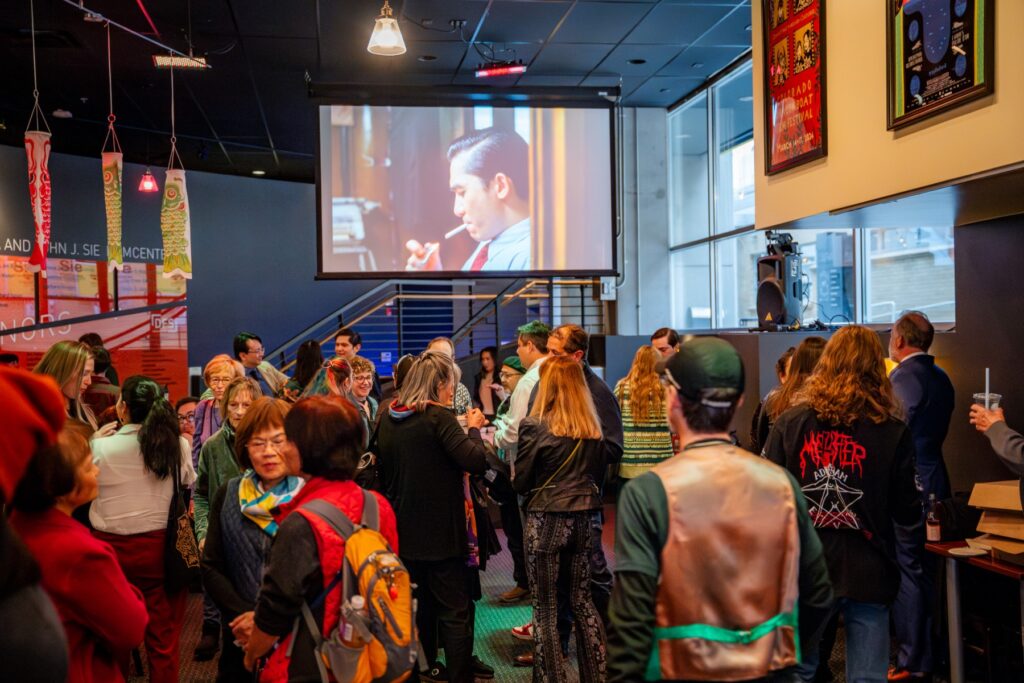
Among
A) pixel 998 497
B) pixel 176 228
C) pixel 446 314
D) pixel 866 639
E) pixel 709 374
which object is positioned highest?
pixel 176 228

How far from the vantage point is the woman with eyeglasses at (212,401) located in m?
4.69

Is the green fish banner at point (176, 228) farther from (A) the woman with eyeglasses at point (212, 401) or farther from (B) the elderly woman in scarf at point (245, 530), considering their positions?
(B) the elderly woman in scarf at point (245, 530)

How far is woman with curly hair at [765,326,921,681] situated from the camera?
3.05 m

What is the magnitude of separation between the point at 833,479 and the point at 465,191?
20.4ft

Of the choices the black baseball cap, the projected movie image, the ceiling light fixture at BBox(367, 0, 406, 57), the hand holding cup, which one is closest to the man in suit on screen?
the projected movie image

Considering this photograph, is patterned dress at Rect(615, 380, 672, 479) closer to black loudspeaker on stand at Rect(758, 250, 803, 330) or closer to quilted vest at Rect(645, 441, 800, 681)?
black loudspeaker on stand at Rect(758, 250, 803, 330)

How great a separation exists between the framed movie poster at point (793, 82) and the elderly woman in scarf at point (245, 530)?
333cm

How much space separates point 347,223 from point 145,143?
4.93 metres

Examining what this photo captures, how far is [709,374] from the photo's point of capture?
1.92 m

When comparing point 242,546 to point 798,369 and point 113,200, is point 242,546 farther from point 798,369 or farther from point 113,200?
point 113,200

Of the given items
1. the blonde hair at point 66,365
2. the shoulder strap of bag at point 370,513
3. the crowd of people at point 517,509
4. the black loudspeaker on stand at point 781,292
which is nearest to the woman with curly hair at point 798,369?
the crowd of people at point 517,509

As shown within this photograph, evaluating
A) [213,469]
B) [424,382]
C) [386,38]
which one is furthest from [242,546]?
[386,38]

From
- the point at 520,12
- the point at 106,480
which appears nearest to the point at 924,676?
the point at 106,480

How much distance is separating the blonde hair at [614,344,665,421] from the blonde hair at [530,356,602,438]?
123 cm
